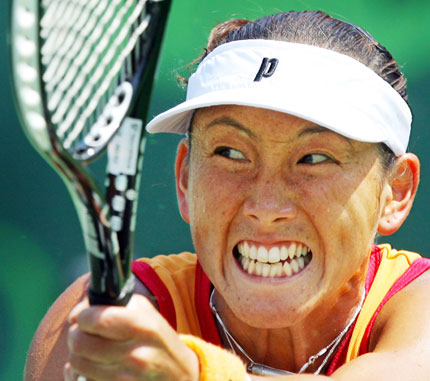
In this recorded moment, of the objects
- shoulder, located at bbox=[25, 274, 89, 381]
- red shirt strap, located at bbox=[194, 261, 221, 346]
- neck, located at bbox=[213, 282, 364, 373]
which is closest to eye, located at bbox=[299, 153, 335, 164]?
neck, located at bbox=[213, 282, 364, 373]

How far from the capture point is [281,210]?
61.9 inches

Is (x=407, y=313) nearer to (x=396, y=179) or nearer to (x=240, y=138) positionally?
(x=396, y=179)

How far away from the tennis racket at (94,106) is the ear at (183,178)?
76 centimetres

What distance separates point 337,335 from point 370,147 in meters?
0.49

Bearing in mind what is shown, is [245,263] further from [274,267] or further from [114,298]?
[114,298]

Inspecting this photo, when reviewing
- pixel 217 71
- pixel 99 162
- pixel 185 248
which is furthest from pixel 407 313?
pixel 99 162

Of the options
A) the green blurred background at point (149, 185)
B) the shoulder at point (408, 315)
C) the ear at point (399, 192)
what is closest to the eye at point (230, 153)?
the ear at point (399, 192)

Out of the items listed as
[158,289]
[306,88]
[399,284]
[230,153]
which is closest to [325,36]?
[306,88]

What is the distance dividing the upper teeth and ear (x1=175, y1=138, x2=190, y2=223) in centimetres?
31

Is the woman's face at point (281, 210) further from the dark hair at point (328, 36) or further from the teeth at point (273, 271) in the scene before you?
the dark hair at point (328, 36)

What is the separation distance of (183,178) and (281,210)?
440mm

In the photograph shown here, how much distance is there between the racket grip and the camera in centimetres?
110

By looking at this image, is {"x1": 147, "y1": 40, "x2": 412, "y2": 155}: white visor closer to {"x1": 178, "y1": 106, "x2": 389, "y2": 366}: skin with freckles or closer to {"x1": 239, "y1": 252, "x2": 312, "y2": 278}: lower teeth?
{"x1": 178, "y1": 106, "x2": 389, "y2": 366}: skin with freckles

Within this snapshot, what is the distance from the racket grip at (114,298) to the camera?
1.10 m
